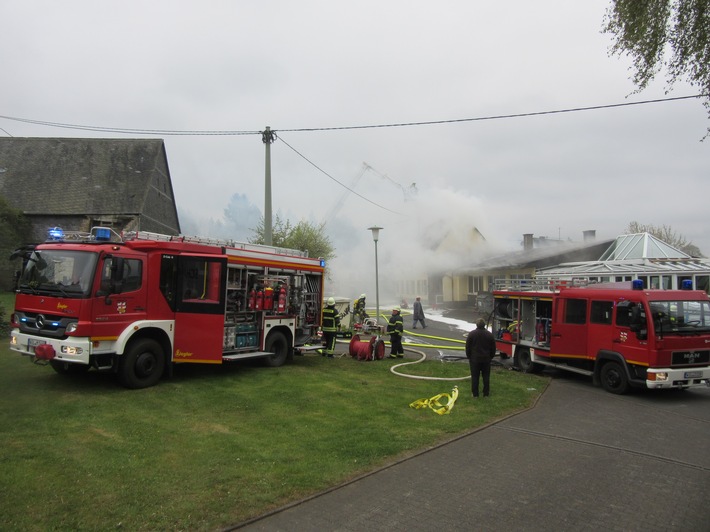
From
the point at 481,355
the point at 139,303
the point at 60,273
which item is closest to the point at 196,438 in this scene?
the point at 139,303

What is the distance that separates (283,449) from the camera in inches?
231

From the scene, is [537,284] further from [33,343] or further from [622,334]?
[33,343]

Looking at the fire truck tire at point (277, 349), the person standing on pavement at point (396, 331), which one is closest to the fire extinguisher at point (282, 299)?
the fire truck tire at point (277, 349)

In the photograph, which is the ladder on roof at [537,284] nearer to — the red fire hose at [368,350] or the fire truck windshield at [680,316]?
the fire truck windshield at [680,316]

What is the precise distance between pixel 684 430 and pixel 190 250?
8688 millimetres

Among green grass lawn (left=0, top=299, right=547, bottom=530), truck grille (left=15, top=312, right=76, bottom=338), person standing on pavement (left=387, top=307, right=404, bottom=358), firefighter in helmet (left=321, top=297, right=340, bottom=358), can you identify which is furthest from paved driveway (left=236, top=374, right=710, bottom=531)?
firefighter in helmet (left=321, top=297, right=340, bottom=358)

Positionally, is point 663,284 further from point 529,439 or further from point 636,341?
point 529,439

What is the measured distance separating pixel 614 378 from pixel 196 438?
8014 mm

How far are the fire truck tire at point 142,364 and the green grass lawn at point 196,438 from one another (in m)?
0.20

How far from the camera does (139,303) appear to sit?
345 inches

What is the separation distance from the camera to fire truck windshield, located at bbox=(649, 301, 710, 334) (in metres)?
9.09

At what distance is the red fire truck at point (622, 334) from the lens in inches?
356

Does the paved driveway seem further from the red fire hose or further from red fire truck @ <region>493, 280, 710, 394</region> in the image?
the red fire hose

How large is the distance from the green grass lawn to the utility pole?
7385 millimetres
